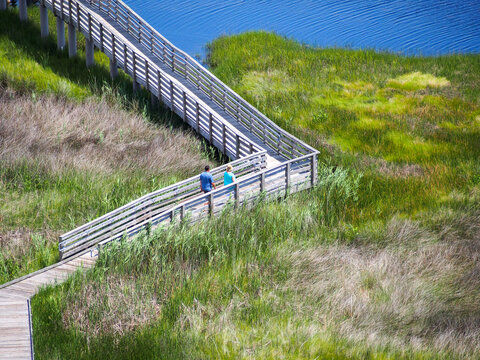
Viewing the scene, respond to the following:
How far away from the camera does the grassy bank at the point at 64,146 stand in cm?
1505

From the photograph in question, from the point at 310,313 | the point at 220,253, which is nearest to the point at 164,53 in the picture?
the point at 220,253

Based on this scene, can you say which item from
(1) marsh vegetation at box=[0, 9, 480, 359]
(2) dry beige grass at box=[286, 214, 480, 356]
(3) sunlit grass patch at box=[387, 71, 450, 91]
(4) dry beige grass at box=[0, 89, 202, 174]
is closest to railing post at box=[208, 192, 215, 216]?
(1) marsh vegetation at box=[0, 9, 480, 359]

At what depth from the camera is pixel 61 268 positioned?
1277 centimetres

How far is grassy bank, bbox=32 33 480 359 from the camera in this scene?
441 inches

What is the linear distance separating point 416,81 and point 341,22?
28.2 ft

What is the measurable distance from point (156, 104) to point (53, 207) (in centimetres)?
873

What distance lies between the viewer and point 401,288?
43.7 feet

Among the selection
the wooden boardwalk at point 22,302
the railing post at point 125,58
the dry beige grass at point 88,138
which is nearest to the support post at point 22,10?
the dry beige grass at point 88,138

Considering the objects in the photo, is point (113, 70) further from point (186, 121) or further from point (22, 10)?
point (22, 10)

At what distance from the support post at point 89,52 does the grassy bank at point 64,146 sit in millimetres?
345

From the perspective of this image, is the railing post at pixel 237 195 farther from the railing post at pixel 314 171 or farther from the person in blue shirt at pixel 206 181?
the railing post at pixel 314 171

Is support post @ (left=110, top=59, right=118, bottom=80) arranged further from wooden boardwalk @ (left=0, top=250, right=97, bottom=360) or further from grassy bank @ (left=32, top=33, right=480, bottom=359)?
wooden boardwalk @ (left=0, top=250, right=97, bottom=360)

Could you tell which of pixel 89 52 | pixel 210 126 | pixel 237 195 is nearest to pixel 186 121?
pixel 210 126

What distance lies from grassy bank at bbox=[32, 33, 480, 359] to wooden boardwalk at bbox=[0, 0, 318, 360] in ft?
1.41
